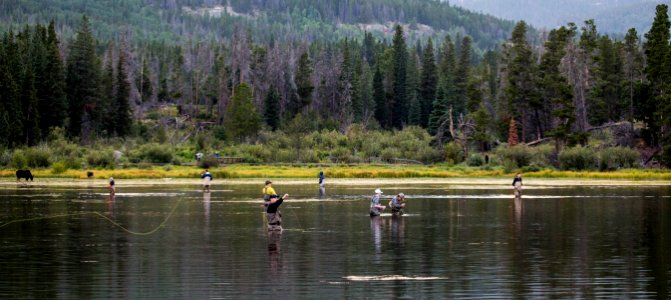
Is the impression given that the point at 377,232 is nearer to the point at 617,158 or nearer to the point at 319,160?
the point at 617,158

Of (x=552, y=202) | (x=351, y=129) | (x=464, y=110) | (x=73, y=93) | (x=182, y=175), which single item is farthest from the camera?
(x=464, y=110)

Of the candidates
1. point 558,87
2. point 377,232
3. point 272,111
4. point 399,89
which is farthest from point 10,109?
point 377,232

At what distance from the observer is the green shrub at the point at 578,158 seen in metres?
95.7

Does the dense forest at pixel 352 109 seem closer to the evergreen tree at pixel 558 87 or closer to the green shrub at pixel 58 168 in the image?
the evergreen tree at pixel 558 87

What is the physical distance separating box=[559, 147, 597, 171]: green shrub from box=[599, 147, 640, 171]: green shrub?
89 centimetres

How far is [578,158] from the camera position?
96312 mm

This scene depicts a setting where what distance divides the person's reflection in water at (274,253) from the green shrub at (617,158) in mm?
66591

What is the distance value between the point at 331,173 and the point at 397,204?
47.6m

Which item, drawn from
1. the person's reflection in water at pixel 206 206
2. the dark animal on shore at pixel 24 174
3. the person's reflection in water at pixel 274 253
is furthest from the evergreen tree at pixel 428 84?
the person's reflection in water at pixel 274 253

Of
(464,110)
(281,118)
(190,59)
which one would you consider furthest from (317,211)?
(190,59)

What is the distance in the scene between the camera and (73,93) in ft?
390

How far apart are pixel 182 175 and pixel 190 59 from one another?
364ft

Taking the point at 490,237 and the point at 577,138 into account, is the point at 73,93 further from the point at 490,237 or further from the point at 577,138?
the point at 490,237

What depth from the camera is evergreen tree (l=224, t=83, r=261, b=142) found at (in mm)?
121188
